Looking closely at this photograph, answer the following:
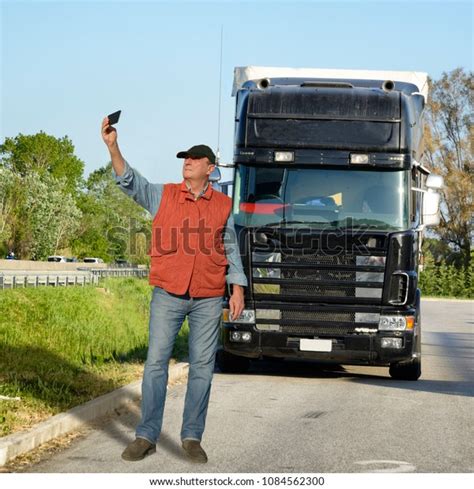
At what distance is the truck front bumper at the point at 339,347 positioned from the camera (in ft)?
44.8

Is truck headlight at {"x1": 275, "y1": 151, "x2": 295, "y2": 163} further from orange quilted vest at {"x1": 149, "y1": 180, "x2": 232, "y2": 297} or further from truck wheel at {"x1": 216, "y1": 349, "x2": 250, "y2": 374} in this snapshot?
orange quilted vest at {"x1": 149, "y1": 180, "x2": 232, "y2": 297}

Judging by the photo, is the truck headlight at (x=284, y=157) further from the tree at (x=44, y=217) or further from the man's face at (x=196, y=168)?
the tree at (x=44, y=217)

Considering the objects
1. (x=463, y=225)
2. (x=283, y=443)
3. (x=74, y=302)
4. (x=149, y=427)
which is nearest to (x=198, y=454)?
(x=149, y=427)

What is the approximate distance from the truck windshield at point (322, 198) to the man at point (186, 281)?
5.70 meters

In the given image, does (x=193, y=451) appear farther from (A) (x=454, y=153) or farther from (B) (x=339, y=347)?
(A) (x=454, y=153)

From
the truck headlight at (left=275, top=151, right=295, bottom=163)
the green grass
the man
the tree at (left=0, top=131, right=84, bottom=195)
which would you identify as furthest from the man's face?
the tree at (left=0, top=131, right=84, bottom=195)

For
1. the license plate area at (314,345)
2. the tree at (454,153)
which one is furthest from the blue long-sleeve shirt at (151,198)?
the tree at (454,153)

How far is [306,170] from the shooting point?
14039 millimetres

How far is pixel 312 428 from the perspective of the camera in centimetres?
998

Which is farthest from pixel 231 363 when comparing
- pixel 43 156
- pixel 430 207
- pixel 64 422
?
pixel 43 156

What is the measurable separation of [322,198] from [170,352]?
621cm

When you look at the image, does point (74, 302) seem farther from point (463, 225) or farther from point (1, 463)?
point (463, 225)

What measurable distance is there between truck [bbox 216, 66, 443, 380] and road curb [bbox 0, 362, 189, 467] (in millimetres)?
2291

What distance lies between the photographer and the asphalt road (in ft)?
26.4
